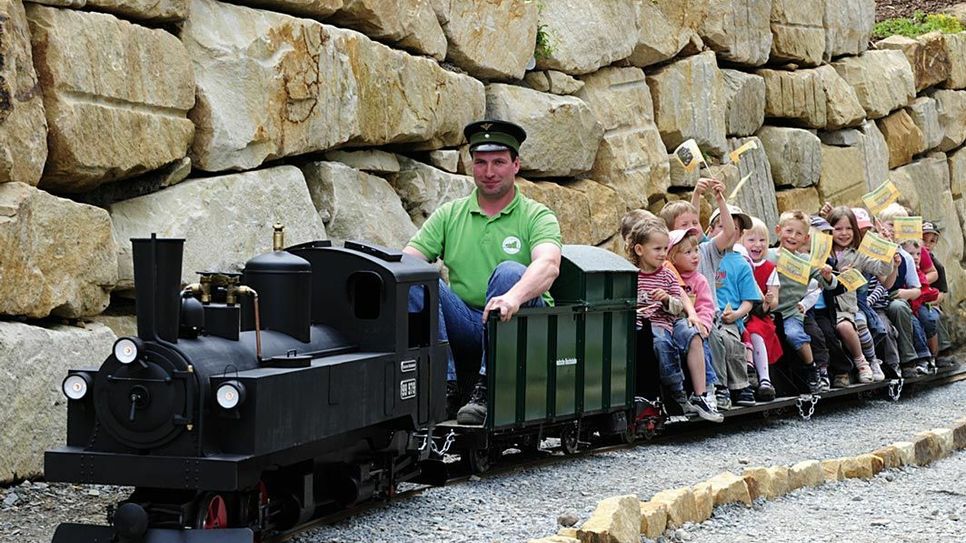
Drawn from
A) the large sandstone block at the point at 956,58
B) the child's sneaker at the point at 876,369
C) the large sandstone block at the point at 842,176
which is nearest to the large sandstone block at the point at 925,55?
the large sandstone block at the point at 956,58

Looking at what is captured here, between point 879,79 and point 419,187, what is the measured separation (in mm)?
11255

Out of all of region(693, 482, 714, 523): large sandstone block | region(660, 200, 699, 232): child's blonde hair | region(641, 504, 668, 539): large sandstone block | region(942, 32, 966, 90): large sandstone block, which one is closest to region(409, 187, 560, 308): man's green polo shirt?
region(693, 482, 714, 523): large sandstone block

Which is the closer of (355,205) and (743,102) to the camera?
(355,205)

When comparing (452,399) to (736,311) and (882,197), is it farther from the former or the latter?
(882,197)

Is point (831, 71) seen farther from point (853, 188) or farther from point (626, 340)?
point (626, 340)

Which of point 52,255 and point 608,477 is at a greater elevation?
point 52,255

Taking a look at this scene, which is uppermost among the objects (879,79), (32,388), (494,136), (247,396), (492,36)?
(879,79)

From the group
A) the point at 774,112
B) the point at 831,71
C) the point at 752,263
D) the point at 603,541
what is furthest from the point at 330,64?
the point at 831,71

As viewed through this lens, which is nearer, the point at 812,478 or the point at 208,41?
the point at 812,478

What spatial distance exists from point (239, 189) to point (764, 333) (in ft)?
15.6

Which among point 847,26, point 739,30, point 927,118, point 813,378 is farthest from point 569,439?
point 927,118

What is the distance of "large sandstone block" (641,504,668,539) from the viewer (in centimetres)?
602

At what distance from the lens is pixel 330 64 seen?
32.7 ft

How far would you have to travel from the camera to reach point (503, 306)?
7426 millimetres
